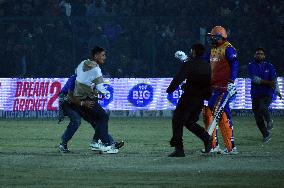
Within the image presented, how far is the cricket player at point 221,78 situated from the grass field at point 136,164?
455 mm

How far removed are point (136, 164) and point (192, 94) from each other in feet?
6.38

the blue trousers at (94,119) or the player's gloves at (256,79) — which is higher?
the player's gloves at (256,79)

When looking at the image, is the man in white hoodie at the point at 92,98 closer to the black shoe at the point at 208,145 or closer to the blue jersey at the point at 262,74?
the black shoe at the point at 208,145

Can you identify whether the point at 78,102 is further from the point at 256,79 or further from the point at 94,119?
the point at 256,79

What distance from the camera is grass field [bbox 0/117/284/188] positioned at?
500 inches

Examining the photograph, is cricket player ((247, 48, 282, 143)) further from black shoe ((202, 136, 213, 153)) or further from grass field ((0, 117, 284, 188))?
black shoe ((202, 136, 213, 153))

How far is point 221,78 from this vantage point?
16906mm

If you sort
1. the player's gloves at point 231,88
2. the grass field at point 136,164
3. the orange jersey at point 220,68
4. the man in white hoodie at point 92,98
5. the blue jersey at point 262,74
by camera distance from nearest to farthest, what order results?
the grass field at point 136,164, the man in white hoodie at point 92,98, the player's gloves at point 231,88, the orange jersey at point 220,68, the blue jersey at point 262,74

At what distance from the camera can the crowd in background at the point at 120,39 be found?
99.1 ft

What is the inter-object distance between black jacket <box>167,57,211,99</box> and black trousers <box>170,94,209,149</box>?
127 millimetres

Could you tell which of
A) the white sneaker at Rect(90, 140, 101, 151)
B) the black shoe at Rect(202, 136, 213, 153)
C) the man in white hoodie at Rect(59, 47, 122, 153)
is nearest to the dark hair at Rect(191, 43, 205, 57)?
the black shoe at Rect(202, 136, 213, 153)

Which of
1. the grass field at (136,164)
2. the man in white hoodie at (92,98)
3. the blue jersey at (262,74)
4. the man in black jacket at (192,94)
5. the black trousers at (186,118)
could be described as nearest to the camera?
the grass field at (136,164)

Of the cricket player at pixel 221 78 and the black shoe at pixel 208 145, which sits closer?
the black shoe at pixel 208 145

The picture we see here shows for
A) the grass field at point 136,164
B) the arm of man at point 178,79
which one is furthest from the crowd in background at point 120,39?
the arm of man at point 178,79
